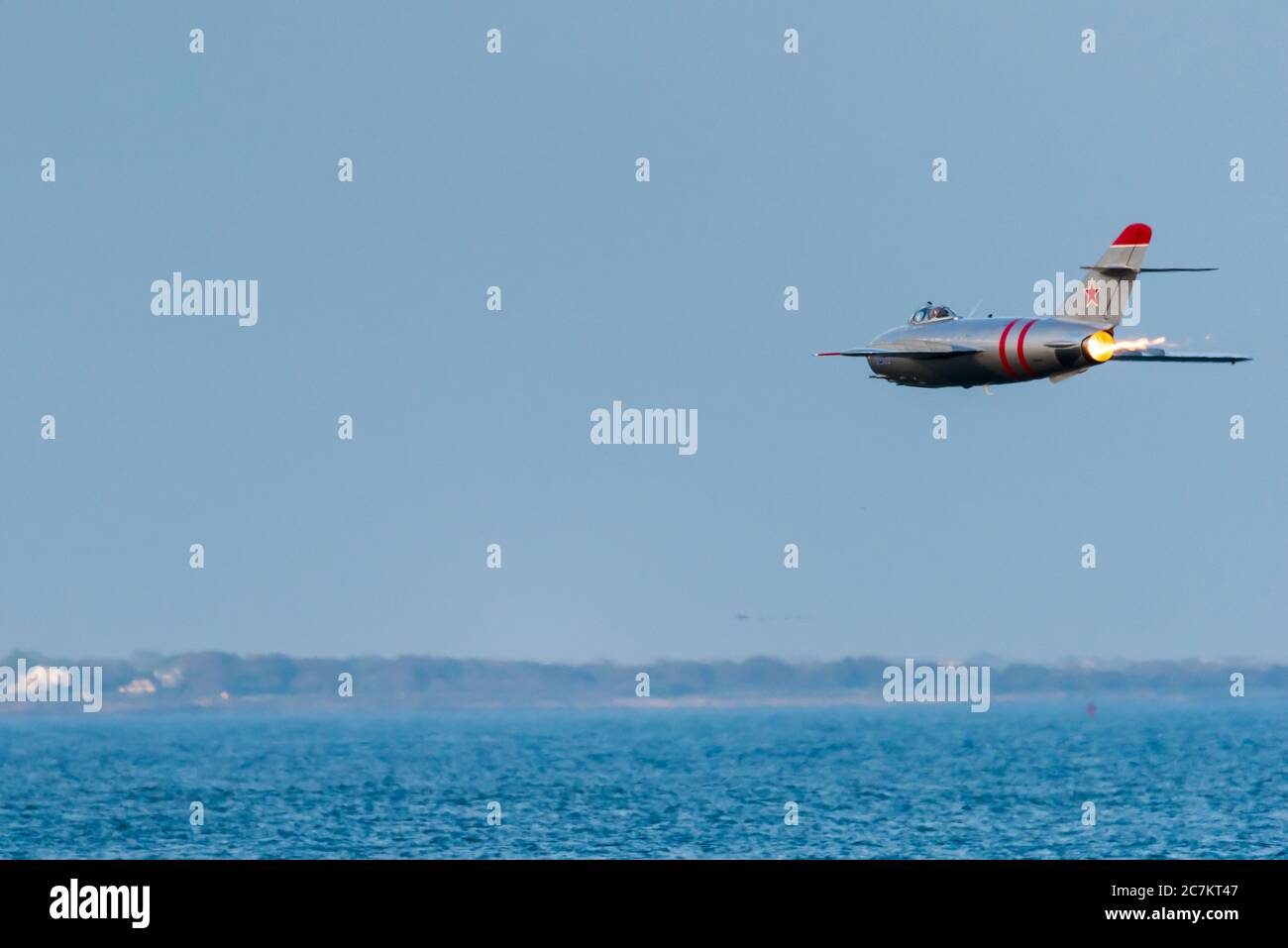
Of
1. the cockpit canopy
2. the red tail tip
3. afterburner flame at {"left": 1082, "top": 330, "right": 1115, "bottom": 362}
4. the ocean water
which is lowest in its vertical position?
the ocean water

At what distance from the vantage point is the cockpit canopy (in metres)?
59.0

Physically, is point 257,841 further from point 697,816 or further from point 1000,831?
point 1000,831

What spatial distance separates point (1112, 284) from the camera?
5588 centimetres

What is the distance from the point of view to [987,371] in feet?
184

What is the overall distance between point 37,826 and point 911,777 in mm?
94997

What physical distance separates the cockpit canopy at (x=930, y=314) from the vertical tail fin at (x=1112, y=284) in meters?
4.17

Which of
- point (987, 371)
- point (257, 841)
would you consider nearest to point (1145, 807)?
point (257, 841)

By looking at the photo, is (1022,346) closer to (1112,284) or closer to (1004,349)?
(1004,349)

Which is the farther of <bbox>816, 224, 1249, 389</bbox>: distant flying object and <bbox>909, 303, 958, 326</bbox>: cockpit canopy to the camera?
<bbox>909, 303, 958, 326</bbox>: cockpit canopy
